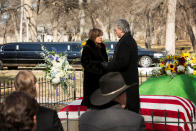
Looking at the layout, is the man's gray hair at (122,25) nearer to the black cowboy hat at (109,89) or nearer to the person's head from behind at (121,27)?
the person's head from behind at (121,27)

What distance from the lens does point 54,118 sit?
111 inches

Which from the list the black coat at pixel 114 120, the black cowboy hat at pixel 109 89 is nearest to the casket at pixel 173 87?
the black cowboy hat at pixel 109 89

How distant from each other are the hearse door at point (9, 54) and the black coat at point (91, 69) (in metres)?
A: 14.5

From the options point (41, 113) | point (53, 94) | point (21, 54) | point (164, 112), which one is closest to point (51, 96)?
point (53, 94)

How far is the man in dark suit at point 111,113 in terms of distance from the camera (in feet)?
7.79

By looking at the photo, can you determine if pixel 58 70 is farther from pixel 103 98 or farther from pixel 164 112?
pixel 103 98

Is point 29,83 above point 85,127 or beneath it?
above

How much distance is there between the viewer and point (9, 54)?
18672mm

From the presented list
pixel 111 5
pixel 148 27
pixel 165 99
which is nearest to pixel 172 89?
pixel 165 99

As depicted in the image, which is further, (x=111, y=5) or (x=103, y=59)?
(x=111, y=5)

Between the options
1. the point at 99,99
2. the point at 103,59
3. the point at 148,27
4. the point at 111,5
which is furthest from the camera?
the point at 148,27

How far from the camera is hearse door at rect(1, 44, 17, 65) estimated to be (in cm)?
1867

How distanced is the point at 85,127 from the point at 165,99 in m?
3.43

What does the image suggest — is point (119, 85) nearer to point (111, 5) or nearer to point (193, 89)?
point (193, 89)
